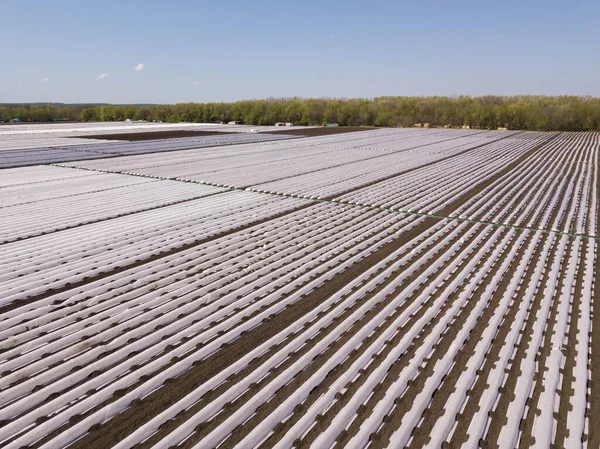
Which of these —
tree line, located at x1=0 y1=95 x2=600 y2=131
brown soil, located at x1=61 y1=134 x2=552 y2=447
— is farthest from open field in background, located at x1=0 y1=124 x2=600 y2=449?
tree line, located at x1=0 y1=95 x2=600 y2=131

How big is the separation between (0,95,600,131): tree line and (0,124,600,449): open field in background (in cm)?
5521

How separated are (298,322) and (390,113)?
2642 inches

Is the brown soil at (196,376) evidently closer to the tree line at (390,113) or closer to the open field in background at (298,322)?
the open field in background at (298,322)

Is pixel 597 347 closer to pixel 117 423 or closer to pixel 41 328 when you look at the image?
pixel 117 423

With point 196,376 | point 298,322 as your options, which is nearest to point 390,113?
point 298,322

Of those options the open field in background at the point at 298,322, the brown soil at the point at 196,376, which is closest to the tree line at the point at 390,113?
the open field in background at the point at 298,322

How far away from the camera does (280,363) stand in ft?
15.1

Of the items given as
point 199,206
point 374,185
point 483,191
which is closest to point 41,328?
point 199,206

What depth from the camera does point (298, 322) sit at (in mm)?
5438

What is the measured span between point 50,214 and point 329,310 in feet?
26.8

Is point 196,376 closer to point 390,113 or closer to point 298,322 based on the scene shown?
point 298,322

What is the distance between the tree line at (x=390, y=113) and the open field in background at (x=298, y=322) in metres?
55.2

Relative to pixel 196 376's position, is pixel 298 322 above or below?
above

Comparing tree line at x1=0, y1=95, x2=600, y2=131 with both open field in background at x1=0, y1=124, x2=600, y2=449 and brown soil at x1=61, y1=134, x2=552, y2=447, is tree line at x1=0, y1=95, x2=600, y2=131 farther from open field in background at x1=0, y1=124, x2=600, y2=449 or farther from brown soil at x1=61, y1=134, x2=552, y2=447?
brown soil at x1=61, y1=134, x2=552, y2=447
